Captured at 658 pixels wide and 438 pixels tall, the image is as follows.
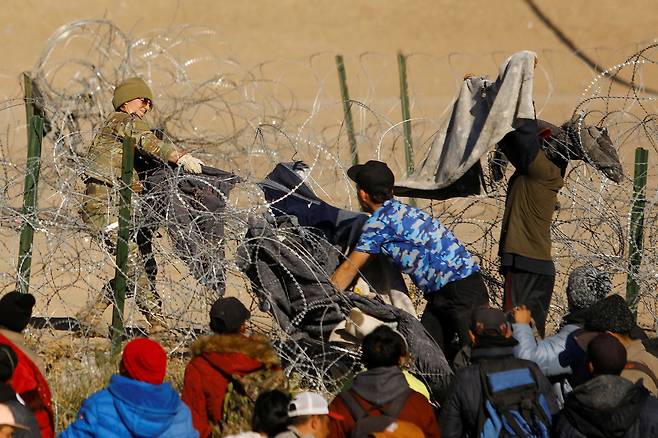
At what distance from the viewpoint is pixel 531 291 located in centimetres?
723

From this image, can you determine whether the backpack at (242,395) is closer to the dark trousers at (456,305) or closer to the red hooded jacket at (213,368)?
the red hooded jacket at (213,368)

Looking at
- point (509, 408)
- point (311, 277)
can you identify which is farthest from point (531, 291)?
point (509, 408)

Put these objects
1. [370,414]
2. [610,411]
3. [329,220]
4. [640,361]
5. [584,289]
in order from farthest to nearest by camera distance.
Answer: [329,220] → [584,289] → [640,361] → [370,414] → [610,411]

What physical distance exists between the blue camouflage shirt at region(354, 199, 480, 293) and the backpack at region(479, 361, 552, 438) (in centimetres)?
136

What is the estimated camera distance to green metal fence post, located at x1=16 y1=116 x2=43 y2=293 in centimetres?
705

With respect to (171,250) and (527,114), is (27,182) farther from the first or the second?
(527,114)

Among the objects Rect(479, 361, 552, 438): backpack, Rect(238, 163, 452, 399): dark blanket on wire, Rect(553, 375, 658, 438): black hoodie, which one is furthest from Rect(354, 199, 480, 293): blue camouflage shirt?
Rect(553, 375, 658, 438): black hoodie

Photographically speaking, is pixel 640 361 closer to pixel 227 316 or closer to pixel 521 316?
pixel 521 316

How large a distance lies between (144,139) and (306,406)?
2.93m

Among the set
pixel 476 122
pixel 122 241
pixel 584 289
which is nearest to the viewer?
pixel 584 289

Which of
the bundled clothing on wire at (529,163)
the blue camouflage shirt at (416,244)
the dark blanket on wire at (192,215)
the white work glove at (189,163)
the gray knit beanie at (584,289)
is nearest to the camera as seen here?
the gray knit beanie at (584,289)

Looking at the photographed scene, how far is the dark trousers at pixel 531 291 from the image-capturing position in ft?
23.6

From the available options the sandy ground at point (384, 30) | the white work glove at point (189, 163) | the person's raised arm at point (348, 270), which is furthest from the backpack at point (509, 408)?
the sandy ground at point (384, 30)

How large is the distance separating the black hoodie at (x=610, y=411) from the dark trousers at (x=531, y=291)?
1.96 meters
